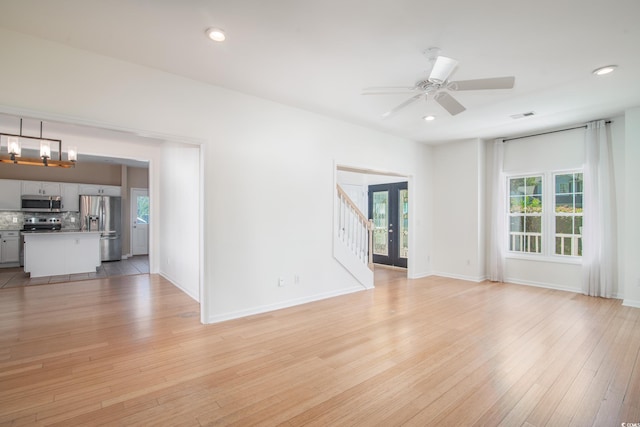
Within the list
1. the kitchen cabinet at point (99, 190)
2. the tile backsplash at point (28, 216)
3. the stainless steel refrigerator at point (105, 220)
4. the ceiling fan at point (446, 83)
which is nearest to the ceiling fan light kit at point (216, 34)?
the ceiling fan at point (446, 83)

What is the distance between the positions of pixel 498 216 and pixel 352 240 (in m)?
3.21

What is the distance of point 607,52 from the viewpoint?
3.04m

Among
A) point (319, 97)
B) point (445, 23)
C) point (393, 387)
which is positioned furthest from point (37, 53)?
point (393, 387)

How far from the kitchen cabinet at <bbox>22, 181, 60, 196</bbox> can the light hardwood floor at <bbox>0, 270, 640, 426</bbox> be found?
4.63 metres

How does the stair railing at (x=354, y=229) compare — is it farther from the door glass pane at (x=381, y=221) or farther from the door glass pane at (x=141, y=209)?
the door glass pane at (x=141, y=209)

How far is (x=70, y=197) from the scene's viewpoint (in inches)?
338

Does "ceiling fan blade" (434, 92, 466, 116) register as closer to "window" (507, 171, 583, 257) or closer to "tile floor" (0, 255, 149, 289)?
"window" (507, 171, 583, 257)

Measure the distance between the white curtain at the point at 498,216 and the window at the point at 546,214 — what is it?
0.69ft

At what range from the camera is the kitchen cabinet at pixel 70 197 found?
27.8 ft

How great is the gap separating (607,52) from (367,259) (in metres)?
4.30

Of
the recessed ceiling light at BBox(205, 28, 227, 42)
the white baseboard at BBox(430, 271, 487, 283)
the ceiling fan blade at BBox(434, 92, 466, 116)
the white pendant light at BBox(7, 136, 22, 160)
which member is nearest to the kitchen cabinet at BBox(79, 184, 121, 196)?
the white pendant light at BBox(7, 136, 22, 160)

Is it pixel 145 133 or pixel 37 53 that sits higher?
pixel 37 53

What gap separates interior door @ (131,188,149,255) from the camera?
390 inches

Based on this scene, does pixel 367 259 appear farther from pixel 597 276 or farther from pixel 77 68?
pixel 77 68
